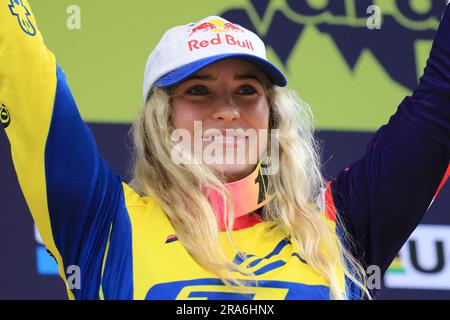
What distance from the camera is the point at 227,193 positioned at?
1.72 metres

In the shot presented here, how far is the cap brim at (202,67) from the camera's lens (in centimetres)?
173

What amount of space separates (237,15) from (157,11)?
251 millimetres

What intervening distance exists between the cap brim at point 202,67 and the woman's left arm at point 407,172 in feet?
0.90

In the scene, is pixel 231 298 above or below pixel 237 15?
below

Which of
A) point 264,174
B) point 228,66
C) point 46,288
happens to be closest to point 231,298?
point 264,174

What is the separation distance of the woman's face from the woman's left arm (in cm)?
24

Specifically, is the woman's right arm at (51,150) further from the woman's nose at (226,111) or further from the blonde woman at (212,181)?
the woman's nose at (226,111)

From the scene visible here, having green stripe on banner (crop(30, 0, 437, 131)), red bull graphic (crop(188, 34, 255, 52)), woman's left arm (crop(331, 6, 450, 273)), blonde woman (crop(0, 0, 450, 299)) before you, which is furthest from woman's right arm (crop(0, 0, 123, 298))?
green stripe on banner (crop(30, 0, 437, 131))

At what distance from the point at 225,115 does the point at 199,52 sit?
0.15 m

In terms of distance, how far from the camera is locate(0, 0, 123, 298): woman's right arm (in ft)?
5.15

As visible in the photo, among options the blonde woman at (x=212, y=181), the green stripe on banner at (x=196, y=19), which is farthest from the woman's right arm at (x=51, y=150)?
the green stripe on banner at (x=196, y=19)

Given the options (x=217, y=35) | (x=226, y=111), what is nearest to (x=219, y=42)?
(x=217, y=35)
